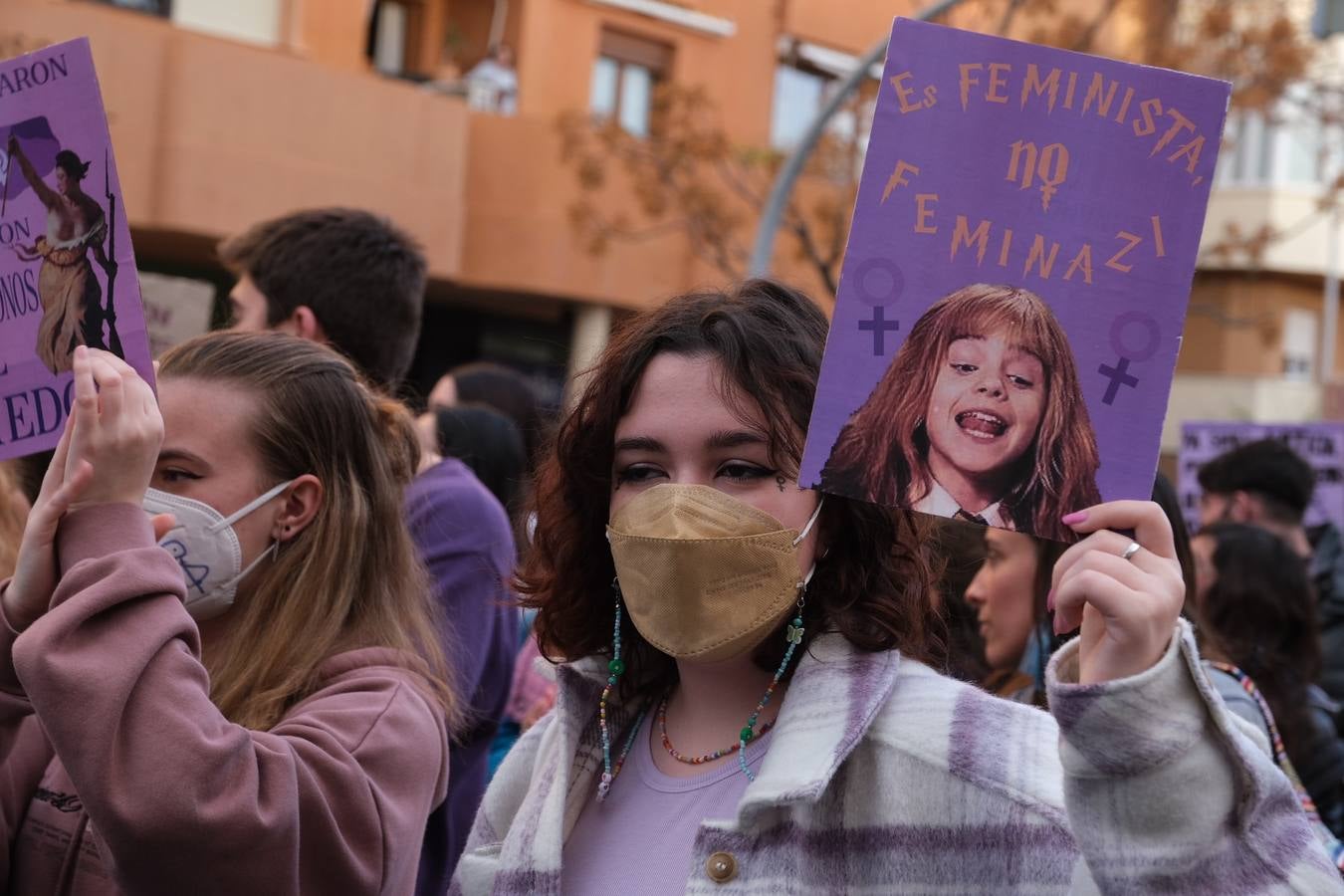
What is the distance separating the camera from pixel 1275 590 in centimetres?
501

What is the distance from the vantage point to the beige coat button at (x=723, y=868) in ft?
7.21

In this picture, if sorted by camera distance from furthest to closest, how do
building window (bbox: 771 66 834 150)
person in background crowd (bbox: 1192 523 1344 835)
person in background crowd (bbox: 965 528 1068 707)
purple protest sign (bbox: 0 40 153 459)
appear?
building window (bbox: 771 66 834 150) < person in background crowd (bbox: 1192 523 1344 835) < person in background crowd (bbox: 965 528 1068 707) < purple protest sign (bbox: 0 40 153 459)

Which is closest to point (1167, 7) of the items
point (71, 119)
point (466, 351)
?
point (466, 351)

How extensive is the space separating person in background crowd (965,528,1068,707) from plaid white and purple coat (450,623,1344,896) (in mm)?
1607

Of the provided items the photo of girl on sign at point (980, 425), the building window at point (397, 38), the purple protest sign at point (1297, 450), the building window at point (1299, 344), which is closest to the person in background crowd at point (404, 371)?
the photo of girl on sign at point (980, 425)

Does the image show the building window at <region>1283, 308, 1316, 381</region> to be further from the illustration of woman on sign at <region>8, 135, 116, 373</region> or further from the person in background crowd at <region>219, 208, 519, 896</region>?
the illustration of woman on sign at <region>8, 135, 116, 373</region>

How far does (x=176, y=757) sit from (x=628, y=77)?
17084 mm

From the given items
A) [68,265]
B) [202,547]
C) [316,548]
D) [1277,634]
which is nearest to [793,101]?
[1277,634]

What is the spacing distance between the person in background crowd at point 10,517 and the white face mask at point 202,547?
1070 mm

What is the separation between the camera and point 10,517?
156 inches

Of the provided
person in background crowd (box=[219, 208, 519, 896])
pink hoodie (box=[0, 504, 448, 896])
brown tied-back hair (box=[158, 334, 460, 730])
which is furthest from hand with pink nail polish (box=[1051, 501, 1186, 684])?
person in background crowd (box=[219, 208, 519, 896])

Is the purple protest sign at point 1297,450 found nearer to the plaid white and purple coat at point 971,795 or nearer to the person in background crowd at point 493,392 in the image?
the person in background crowd at point 493,392

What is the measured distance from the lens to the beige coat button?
86.5 inches

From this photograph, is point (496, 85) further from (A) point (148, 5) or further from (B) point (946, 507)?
(B) point (946, 507)
